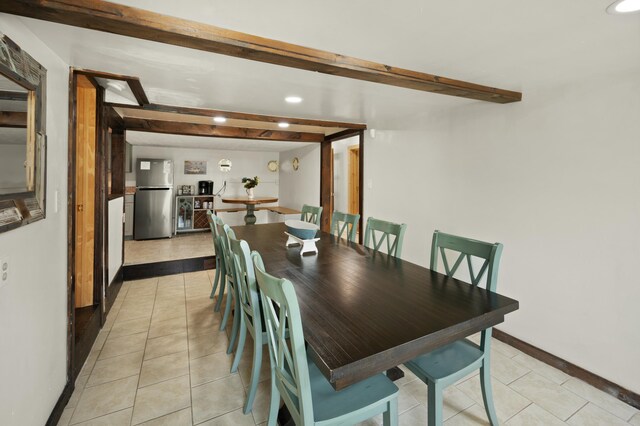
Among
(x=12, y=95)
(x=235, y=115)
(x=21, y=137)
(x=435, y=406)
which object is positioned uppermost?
(x=235, y=115)

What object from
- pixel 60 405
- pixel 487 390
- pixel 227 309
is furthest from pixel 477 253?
pixel 60 405

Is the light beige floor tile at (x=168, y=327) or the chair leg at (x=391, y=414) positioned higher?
the chair leg at (x=391, y=414)

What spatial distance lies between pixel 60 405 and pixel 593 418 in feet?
9.65

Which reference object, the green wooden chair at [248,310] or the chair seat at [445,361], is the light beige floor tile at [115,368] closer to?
the green wooden chair at [248,310]

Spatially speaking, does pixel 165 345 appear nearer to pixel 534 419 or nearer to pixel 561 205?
pixel 534 419

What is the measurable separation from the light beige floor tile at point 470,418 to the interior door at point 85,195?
2.85 meters

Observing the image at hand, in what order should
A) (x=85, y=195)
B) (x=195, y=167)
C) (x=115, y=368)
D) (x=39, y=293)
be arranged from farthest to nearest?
(x=195, y=167), (x=85, y=195), (x=115, y=368), (x=39, y=293)

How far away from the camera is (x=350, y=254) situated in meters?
2.24

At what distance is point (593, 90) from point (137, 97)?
11.2 ft

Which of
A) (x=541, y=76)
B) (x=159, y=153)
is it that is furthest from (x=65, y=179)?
(x=159, y=153)

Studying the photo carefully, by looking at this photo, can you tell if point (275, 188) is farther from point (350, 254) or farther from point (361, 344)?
point (361, 344)

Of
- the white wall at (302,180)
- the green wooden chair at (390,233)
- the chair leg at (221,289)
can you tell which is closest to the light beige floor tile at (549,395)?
the green wooden chair at (390,233)

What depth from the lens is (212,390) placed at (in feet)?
6.04

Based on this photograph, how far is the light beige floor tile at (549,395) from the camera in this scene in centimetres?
175
